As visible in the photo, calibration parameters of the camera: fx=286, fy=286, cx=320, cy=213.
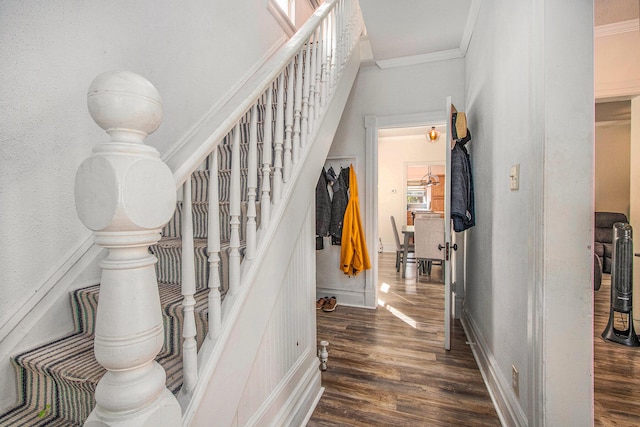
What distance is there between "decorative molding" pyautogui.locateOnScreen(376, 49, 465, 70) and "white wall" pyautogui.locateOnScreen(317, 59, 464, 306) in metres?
0.04

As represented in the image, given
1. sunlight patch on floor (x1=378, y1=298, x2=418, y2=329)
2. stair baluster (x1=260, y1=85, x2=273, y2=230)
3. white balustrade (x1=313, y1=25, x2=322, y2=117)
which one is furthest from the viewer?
sunlight patch on floor (x1=378, y1=298, x2=418, y2=329)

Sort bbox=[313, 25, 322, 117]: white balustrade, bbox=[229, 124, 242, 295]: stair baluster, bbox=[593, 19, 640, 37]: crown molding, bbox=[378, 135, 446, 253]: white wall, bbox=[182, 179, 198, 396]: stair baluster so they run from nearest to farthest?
1. bbox=[182, 179, 198, 396]: stair baluster
2. bbox=[229, 124, 242, 295]: stair baluster
3. bbox=[313, 25, 322, 117]: white balustrade
4. bbox=[593, 19, 640, 37]: crown molding
5. bbox=[378, 135, 446, 253]: white wall

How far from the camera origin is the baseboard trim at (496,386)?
1403mm

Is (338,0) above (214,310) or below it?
above

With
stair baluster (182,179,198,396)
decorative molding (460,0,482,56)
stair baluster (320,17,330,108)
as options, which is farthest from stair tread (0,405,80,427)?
decorative molding (460,0,482,56)

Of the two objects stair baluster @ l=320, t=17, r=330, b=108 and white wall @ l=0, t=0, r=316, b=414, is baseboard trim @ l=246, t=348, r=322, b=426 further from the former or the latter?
stair baluster @ l=320, t=17, r=330, b=108

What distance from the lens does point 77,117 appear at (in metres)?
1.31

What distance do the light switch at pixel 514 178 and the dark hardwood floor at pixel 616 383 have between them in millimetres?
1347

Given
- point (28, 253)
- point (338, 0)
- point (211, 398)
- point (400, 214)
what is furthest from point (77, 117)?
point (400, 214)

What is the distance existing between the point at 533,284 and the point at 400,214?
6.36 metres

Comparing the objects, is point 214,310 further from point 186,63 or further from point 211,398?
point 186,63

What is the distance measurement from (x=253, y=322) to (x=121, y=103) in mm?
855

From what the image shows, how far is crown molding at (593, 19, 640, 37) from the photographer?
247 cm

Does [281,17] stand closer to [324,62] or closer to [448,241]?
[324,62]
